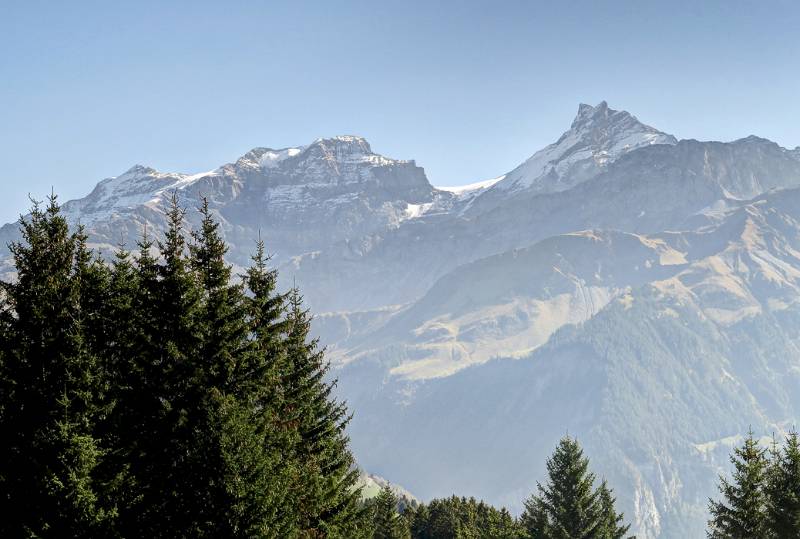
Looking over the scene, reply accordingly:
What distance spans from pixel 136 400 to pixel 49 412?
135 inches

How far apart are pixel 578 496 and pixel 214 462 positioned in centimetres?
3519

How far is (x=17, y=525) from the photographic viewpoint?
81.7 ft

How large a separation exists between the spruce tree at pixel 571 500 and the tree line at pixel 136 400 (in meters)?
28.1

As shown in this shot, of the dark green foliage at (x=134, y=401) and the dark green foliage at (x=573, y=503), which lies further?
the dark green foliage at (x=573, y=503)

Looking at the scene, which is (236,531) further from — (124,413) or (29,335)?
(29,335)

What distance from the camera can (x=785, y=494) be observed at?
43.8m

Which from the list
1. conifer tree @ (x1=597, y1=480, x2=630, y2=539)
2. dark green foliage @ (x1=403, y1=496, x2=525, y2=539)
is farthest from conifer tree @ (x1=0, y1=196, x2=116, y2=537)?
dark green foliage @ (x1=403, y1=496, x2=525, y2=539)

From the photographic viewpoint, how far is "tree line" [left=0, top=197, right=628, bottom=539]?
82.7 ft

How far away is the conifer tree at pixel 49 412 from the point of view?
24984 mm

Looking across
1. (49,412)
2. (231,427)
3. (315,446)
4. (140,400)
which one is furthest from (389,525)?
(49,412)

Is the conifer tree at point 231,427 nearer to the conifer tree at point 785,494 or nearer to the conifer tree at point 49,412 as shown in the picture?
the conifer tree at point 49,412

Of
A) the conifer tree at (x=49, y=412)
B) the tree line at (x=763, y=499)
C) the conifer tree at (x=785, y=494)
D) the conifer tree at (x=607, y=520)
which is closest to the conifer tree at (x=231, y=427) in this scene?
the conifer tree at (x=49, y=412)

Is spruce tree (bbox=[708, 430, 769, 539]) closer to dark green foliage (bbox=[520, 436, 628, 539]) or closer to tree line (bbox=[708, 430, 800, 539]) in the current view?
tree line (bbox=[708, 430, 800, 539])

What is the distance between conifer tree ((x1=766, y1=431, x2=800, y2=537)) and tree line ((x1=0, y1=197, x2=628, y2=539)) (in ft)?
80.9
